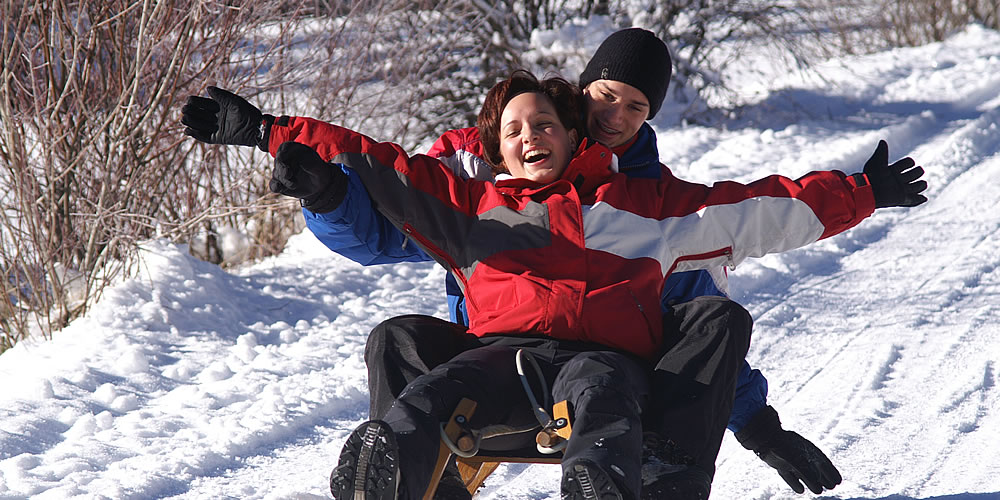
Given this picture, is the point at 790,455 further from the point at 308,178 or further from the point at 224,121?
the point at 224,121

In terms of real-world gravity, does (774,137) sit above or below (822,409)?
above

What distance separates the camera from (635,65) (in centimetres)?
284

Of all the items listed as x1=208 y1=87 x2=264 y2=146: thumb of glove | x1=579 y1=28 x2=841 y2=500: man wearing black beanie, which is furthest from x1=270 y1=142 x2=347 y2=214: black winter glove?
x1=579 y1=28 x2=841 y2=500: man wearing black beanie

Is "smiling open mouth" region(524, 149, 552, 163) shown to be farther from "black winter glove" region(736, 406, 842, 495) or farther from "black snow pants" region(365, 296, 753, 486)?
"black winter glove" region(736, 406, 842, 495)

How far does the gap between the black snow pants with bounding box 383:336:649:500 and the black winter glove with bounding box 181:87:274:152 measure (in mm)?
742

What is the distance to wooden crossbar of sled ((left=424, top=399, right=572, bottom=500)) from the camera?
5.98 ft

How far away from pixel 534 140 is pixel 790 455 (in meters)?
1.01

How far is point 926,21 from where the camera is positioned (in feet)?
39.2

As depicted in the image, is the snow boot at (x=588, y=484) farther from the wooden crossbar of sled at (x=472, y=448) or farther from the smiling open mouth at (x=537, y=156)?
the smiling open mouth at (x=537, y=156)

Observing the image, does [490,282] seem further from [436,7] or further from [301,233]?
[436,7]

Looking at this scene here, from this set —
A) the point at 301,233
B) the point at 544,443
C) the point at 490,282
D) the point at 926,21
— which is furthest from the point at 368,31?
the point at 926,21

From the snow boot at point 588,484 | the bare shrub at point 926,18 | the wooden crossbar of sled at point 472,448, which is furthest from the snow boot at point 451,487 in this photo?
the bare shrub at point 926,18

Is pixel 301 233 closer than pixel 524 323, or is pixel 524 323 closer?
pixel 524 323

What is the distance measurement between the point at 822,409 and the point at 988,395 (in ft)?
1.68
